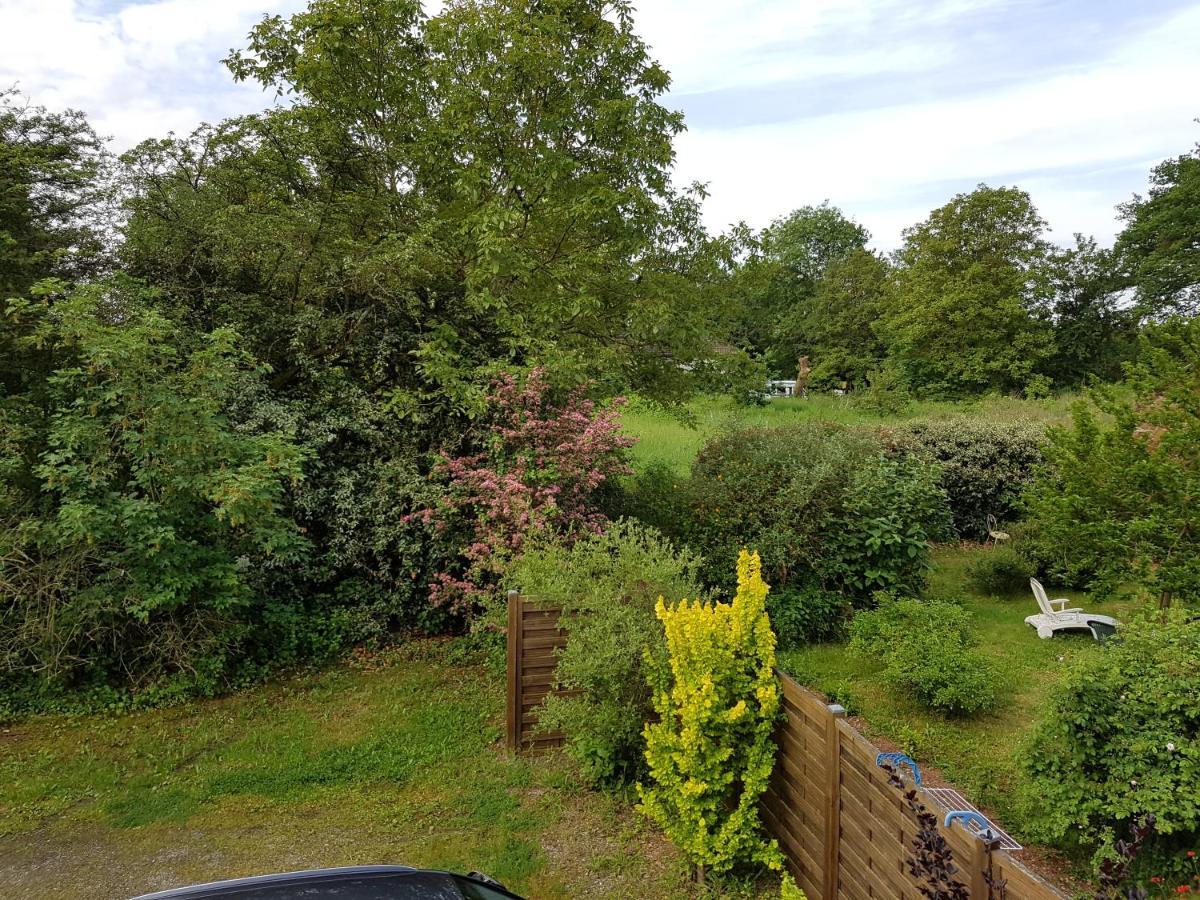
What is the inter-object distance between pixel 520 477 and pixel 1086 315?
98.7 ft

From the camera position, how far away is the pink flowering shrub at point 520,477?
23.1 ft

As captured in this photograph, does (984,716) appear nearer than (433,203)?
Yes

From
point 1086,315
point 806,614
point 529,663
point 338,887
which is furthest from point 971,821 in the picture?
point 1086,315

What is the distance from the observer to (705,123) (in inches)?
377

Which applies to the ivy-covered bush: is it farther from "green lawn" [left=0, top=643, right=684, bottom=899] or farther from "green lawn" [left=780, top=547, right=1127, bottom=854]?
"green lawn" [left=0, top=643, right=684, bottom=899]

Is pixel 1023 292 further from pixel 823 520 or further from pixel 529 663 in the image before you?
pixel 529 663

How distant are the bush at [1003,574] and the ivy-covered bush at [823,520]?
71.9 inches

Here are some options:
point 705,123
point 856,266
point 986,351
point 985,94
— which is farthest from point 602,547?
point 856,266

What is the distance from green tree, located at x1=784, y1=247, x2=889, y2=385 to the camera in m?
31.4

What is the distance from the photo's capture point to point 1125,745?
11.4 ft

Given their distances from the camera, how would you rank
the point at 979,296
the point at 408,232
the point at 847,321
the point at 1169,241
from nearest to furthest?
the point at 408,232 < the point at 1169,241 < the point at 979,296 < the point at 847,321

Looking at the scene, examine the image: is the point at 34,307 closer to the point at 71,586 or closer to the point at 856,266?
the point at 71,586

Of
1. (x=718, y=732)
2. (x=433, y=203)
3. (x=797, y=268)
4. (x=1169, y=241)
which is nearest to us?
(x=718, y=732)

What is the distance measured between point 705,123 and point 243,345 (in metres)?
6.69
